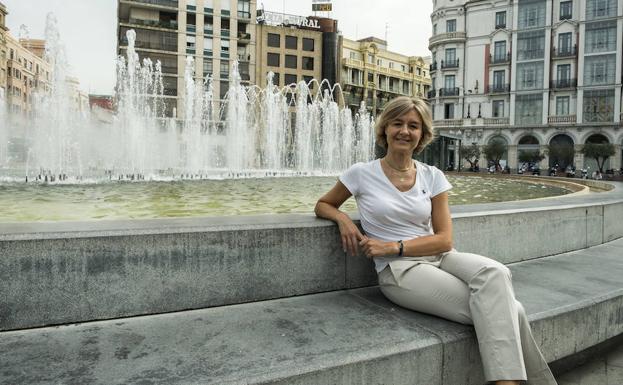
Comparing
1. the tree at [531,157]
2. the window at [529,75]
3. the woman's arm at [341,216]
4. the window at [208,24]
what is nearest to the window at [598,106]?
the window at [529,75]

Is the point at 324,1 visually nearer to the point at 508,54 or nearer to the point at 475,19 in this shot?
the point at 475,19

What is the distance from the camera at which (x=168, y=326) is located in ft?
8.73

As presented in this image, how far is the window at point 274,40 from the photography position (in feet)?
172

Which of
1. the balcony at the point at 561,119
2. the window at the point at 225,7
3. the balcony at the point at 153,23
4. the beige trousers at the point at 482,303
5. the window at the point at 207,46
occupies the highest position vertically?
the window at the point at 225,7

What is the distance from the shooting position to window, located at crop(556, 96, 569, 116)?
1828 inches

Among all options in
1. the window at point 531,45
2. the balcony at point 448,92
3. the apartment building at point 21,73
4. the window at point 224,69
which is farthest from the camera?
the apartment building at point 21,73

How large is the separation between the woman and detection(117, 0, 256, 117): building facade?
150 ft

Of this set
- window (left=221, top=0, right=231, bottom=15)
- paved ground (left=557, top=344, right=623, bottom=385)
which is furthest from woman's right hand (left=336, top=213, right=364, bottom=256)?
window (left=221, top=0, right=231, bottom=15)

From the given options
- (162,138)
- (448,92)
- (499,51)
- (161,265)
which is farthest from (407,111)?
(448,92)

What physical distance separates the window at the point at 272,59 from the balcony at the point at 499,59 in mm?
21577

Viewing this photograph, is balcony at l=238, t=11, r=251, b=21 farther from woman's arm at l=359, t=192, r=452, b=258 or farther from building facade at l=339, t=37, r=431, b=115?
woman's arm at l=359, t=192, r=452, b=258

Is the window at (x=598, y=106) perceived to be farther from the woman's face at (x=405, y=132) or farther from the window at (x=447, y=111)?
the woman's face at (x=405, y=132)

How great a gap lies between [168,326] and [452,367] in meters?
1.48

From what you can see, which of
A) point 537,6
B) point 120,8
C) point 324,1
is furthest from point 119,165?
point 324,1
